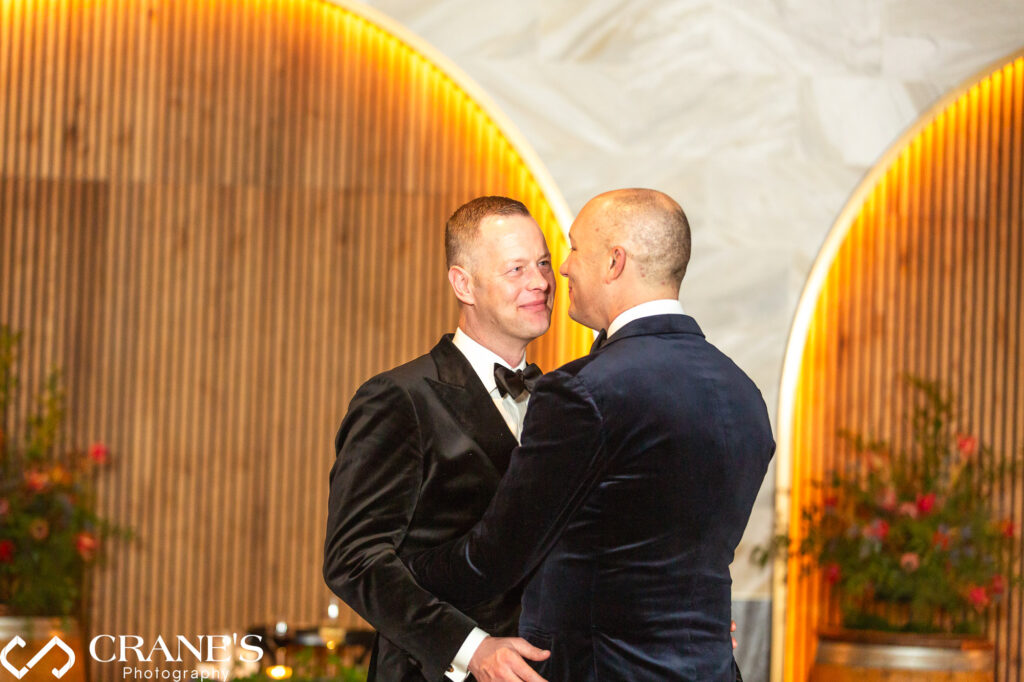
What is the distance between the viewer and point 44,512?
3.54 meters

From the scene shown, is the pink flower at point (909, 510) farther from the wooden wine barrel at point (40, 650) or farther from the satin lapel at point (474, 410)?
the wooden wine barrel at point (40, 650)

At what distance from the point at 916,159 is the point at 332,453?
2.46 metres

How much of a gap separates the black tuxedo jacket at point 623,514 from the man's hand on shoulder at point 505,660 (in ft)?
0.06

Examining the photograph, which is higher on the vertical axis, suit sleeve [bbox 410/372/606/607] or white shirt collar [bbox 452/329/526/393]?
white shirt collar [bbox 452/329/526/393]

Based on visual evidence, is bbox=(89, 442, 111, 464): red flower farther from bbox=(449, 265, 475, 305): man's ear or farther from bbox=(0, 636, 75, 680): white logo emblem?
bbox=(449, 265, 475, 305): man's ear

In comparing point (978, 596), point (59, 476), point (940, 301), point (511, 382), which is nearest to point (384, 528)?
point (511, 382)

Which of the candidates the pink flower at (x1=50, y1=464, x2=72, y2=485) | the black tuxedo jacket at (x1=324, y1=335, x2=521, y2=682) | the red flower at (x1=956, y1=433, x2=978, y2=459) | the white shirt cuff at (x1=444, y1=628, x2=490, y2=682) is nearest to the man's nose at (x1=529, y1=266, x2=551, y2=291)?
the black tuxedo jacket at (x1=324, y1=335, x2=521, y2=682)

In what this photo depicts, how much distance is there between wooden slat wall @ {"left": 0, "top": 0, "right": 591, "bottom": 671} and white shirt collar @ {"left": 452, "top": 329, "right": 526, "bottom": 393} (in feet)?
6.01

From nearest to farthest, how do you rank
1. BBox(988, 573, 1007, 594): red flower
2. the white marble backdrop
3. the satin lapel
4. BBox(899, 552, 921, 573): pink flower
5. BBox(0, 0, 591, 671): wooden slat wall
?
the satin lapel, BBox(899, 552, 921, 573): pink flower, BBox(988, 573, 1007, 594): red flower, BBox(0, 0, 591, 671): wooden slat wall, the white marble backdrop

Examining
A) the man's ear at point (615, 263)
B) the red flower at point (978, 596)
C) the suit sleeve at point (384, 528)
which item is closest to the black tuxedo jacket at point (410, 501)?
the suit sleeve at point (384, 528)

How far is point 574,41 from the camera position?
3.98m

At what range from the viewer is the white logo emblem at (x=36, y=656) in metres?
3.22

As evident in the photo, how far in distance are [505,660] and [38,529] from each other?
7.66 feet

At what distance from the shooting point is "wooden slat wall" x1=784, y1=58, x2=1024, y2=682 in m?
4.05
